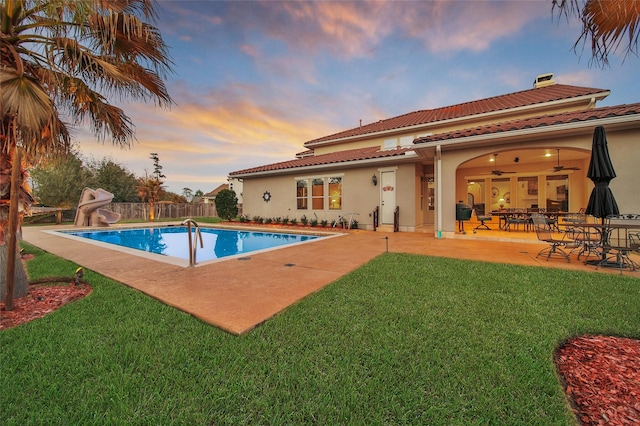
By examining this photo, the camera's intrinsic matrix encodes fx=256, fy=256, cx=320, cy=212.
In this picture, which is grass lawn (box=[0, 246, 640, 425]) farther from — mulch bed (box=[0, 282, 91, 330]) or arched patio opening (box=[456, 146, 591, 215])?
arched patio opening (box=[456, 146, 591, 215])

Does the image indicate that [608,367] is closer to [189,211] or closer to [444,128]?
[444,128]

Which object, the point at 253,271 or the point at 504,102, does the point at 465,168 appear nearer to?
the point at 504,102

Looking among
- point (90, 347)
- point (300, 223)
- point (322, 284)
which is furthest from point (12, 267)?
point (300, 223)

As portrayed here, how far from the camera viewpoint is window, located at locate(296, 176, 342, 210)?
44.9 feet

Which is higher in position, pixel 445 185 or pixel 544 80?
pixel 544 80

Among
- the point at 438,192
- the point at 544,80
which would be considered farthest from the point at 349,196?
the point at 544,80

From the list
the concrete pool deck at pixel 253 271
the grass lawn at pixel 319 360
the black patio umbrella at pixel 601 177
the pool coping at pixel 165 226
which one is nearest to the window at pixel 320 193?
the pool coping at pixel 165 226

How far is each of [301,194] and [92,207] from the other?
38.3 feet

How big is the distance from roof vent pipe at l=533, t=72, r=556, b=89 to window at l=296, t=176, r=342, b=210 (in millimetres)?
13197

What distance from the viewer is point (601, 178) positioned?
17.5 feet

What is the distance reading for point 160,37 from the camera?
3.79m

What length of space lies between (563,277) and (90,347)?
6674mm

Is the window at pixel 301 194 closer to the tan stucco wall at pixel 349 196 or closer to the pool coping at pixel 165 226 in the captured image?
the tan stucco wall at pixel 349 196

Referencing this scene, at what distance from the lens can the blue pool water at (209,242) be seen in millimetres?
8952
